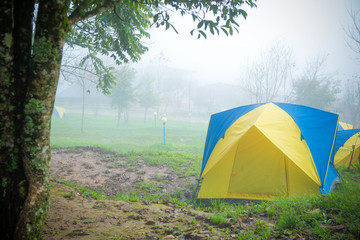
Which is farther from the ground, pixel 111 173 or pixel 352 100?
pixel 352 100

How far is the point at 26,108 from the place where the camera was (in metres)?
1.96

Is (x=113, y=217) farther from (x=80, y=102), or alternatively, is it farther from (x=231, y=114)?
(x=80, y=102)

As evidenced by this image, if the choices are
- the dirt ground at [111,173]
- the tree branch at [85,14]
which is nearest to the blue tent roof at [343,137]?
the dirt ground at [111,173]

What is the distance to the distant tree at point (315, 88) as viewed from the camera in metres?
22.9

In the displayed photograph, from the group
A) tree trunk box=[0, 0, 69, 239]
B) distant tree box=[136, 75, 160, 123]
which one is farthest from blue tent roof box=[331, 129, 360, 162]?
distant tree box=[136, 75, 160, 123]

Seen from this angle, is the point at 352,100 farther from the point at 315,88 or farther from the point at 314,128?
the point at 314,128

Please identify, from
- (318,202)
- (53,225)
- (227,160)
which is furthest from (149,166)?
(318,202)

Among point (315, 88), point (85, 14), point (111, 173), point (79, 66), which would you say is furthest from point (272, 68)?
point (85, 14)

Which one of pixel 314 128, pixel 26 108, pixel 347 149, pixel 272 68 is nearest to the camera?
pixel 26 108

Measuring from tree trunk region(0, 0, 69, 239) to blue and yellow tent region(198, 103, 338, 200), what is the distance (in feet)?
11.0

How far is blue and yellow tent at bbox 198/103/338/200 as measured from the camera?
4258mm

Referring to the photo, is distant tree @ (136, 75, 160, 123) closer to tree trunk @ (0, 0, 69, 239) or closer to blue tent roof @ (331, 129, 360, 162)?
blue tent roof @ (331, 129, 360, 162)

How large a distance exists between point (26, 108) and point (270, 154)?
4.97 meters

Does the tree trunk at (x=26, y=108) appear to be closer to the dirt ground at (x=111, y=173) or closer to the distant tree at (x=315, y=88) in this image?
the dirt ground at (x=111, y=173)
